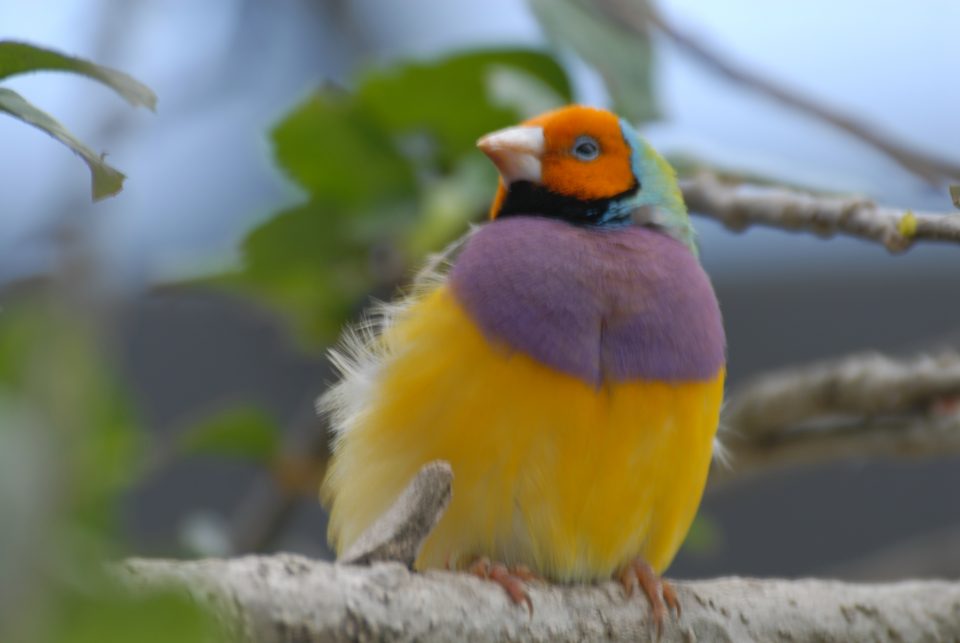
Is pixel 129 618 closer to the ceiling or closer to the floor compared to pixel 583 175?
closer to the ceiling

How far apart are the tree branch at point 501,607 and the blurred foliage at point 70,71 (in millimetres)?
392

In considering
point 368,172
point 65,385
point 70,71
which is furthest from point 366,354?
point 65,385

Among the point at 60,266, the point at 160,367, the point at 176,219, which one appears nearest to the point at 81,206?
the point at 60,266

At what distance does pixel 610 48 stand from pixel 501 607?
1.74m

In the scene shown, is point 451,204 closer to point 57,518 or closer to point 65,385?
point 65,385

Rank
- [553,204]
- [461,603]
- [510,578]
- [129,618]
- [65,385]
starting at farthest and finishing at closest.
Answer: [553,204] → [510,578] → [461,603] → [65,385] → [129,618]

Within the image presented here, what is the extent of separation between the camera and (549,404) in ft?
6.68

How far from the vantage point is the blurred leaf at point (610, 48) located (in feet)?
9.66

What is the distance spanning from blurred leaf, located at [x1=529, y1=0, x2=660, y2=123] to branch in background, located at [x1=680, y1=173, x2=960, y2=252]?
365 mm

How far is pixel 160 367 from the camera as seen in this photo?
4.78 metres

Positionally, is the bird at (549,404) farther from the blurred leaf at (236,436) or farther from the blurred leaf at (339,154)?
the blurred leaf at (339,154)

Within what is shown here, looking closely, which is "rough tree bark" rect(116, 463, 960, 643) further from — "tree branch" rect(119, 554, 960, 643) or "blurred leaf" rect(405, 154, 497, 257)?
"blurred leaf" rect(405, 154, 497, 257)

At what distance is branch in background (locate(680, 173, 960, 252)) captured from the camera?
1743mm

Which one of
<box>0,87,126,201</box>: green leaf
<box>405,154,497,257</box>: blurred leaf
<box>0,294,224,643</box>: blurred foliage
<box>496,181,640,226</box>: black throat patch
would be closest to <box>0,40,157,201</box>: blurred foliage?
<box>0,87,126,201</box>: green leaf
